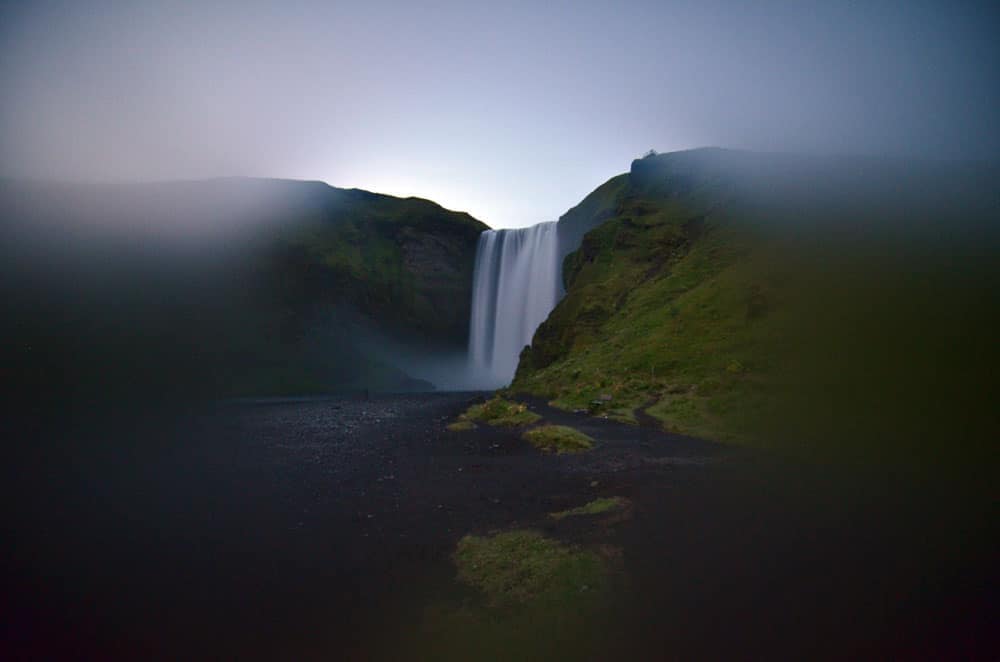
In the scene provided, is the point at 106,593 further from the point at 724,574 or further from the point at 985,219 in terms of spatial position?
the point at 985,219

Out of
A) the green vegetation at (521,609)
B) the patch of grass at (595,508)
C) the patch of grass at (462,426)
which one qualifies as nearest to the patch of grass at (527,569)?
the green vegetation at (521,609)

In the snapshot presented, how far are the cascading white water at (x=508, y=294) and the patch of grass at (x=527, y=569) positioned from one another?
6995 cm

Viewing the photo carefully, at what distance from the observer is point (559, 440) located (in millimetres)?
21484

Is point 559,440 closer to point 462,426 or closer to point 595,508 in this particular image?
point 462,426

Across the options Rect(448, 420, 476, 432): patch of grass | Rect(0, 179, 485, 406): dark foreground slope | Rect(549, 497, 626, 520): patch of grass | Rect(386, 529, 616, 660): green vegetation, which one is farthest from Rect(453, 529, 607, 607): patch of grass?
Rect(0, 179, 485, 406): dark foreground slope

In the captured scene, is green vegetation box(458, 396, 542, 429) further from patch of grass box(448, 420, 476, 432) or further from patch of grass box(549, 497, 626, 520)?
patch of grass box(549, 497, 626, 520)

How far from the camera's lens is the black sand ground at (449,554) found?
22.8 ft

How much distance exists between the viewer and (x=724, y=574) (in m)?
8.44

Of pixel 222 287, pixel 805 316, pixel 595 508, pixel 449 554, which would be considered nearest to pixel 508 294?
pixel 222 287

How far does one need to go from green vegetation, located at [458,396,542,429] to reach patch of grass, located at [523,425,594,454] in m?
5.49

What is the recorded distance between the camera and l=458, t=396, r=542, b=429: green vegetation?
28948mm

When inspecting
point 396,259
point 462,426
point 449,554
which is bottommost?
point 462,426

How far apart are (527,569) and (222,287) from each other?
90282 mm

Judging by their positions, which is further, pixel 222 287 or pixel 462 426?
pixel 222 287
